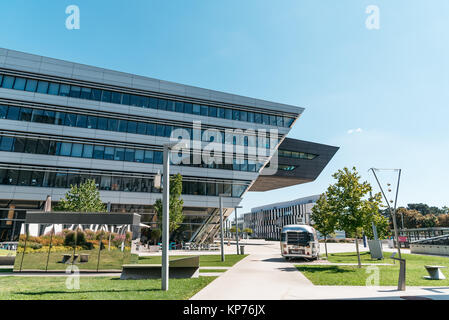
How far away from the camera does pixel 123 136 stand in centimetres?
3697

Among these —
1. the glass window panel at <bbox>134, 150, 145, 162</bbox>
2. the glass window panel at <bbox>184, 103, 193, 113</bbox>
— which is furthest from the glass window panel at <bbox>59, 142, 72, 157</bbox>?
the glass window panel at <bbox>184, 103, 193, 113</bbox>

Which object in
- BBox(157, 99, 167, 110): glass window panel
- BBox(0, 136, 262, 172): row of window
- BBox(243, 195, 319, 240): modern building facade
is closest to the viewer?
BBox(0, 136, 262, 172): row of window

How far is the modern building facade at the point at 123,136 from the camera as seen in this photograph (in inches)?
1313

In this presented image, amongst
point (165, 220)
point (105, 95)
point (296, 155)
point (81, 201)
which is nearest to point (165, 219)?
point (165, 220)

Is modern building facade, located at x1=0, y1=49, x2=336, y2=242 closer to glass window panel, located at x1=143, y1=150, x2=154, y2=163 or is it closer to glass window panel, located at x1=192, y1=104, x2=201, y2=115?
glass window panel, located at x1=143, y1=150, x2=154, y2=163

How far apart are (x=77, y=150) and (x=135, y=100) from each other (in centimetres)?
1041

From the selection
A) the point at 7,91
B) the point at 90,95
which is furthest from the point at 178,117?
the point at 7,91

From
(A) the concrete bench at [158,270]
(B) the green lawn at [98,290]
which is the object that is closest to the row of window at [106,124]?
(B) the green lawn at [98,290]

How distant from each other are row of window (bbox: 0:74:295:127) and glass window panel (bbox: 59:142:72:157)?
666 centimetres

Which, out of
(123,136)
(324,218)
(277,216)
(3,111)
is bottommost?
(324,218)

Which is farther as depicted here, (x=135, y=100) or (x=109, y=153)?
(x=135, y=100)

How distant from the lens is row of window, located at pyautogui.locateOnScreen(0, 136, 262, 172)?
3300cm

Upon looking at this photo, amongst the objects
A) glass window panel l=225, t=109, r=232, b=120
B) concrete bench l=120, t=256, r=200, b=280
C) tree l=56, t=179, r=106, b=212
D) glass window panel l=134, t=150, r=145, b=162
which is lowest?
concrete bench l=120, t=256, r=200, b=280

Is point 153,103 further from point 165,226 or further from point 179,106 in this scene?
point 165,226
